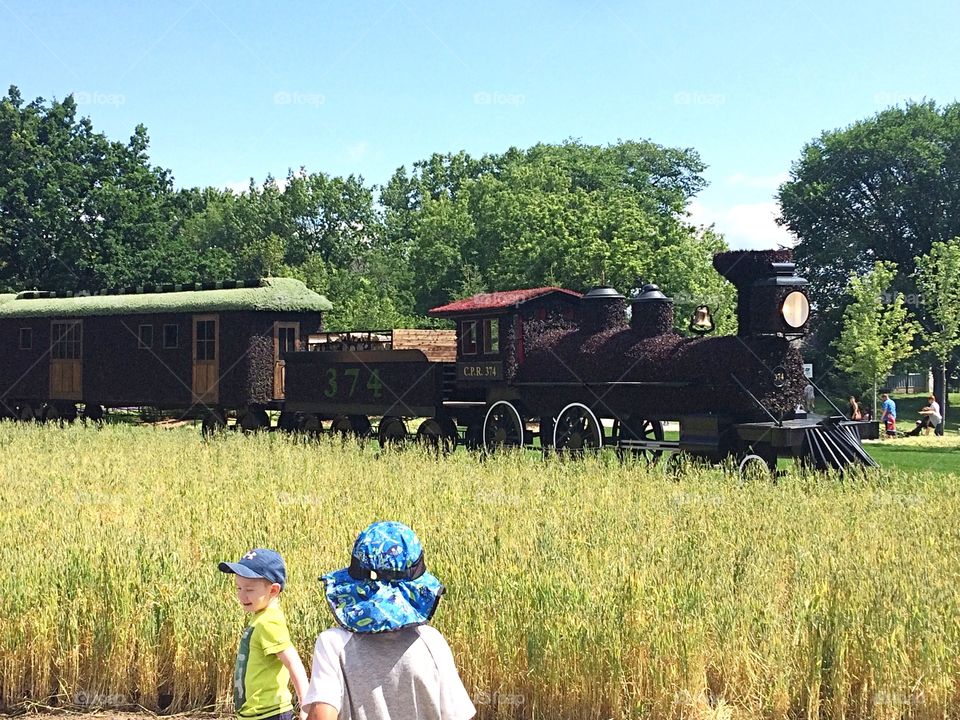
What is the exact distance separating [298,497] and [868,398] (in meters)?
36.9

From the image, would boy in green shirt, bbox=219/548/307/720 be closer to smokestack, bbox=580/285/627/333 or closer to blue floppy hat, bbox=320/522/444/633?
blue floppy hat, bbox=320/522/444/633

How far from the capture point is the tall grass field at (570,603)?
17.4 feet

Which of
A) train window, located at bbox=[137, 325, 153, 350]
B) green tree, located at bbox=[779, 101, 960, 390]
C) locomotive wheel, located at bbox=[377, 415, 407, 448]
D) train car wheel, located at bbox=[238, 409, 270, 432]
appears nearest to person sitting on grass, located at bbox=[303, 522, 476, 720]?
locomotive wheel, located at bbox=[377, 415, 407, 448]

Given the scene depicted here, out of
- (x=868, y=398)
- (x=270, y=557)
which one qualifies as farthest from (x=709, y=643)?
(x=868, y=398)

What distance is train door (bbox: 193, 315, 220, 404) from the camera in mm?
22625

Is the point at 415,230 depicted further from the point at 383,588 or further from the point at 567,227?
the point at 383,588

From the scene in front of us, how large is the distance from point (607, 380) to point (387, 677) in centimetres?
1349

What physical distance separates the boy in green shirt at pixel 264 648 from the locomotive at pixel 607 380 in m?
10.6

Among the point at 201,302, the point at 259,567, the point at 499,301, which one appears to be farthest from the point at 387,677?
the point at 201,302

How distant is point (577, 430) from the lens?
56.1ft

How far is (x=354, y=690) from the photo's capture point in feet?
10.1

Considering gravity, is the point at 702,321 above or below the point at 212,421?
above

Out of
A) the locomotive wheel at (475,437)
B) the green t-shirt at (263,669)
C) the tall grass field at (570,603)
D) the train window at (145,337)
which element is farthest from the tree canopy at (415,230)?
the green t-shirt at (263,669)

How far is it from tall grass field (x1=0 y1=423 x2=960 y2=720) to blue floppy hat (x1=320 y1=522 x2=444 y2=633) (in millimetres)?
2414
